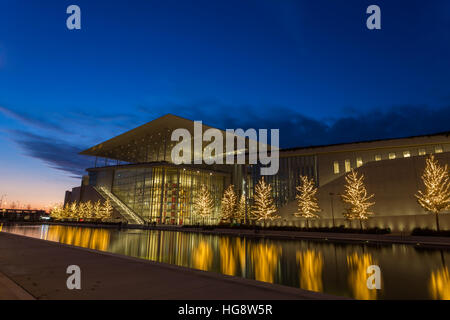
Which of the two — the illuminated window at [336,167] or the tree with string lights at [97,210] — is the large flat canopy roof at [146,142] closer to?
the tree with string lights at [97,210]

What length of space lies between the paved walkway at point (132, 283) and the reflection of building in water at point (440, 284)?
3.92 m

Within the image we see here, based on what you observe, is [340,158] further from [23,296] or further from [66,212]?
[66,212]

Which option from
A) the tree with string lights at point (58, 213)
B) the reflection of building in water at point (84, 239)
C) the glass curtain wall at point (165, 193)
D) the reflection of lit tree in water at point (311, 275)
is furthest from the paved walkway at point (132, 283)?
the tree with string lights at point (58, 213)

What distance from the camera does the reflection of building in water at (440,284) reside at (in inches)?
292

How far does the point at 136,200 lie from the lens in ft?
225

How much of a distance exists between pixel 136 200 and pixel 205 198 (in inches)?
876

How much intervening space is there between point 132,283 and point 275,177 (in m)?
48.8

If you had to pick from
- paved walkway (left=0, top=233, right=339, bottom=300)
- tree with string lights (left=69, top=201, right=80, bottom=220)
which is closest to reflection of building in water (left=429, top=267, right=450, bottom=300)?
paved walkway (left=0, top=233, right=339, bottom=300)

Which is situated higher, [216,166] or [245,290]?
[216,166]

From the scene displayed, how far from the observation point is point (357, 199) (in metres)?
35.1

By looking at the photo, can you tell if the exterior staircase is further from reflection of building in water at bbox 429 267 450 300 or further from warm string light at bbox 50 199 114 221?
reflection of building in water at bbox 429 267 450 300

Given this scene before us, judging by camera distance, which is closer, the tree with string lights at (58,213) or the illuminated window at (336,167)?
the illuminated window at (336,167)

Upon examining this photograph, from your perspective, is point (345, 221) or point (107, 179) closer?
point (345, 221)
